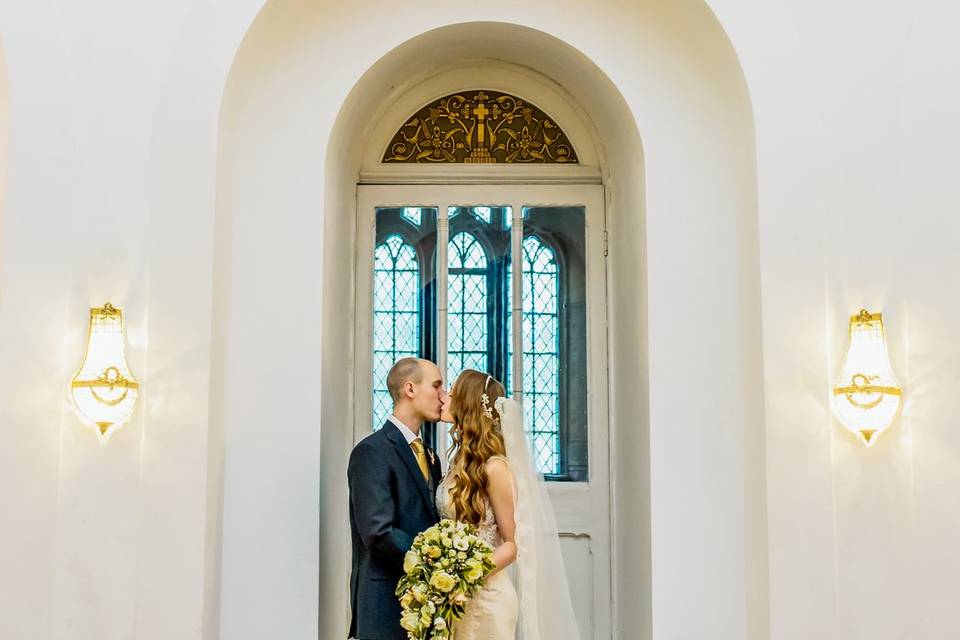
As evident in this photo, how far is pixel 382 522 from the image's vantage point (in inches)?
187

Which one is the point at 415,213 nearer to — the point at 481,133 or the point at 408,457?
the point at 481,133

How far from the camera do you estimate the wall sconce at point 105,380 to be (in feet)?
15.4

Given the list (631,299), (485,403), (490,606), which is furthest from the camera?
(631,299)

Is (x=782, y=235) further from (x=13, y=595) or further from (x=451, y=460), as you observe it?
(x=13, y=595)

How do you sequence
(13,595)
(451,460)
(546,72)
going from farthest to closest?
(546,72) < (451,460) < (13,595)

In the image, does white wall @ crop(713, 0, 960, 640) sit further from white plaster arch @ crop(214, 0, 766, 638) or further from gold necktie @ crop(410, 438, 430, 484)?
gold necktie @ crop(410, 438, 430, 484)

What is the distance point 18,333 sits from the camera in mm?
4781

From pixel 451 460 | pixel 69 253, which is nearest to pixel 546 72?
pixel 451 460

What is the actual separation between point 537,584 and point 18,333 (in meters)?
2.49

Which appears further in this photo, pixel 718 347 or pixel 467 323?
pixel 467 323

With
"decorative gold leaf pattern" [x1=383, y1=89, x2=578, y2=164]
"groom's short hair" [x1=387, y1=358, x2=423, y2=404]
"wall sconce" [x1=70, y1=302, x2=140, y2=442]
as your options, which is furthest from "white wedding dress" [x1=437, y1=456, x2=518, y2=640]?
"decorative gold leaf pattern" [x1=383, y1=89, x2=578, y2=164]

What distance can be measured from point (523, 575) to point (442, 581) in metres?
0.53

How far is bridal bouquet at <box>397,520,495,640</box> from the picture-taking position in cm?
459

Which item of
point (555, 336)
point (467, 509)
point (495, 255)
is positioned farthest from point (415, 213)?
point (467, 509)
